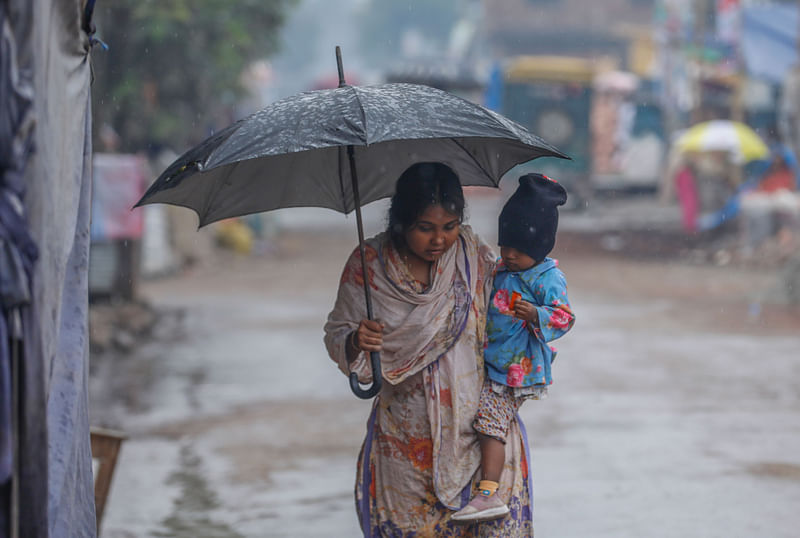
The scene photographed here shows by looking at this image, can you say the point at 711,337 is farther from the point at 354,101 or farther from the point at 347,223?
the point at 347,223

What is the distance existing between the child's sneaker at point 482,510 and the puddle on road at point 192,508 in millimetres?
2352

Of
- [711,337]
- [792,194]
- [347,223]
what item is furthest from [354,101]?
[347,223]

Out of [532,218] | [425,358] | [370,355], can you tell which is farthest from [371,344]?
[532,218]

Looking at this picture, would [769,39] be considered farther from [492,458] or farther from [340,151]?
[492,458]

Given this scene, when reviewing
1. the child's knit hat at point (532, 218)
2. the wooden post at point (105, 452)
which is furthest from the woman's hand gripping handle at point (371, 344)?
the wooden post at point (105, 452)

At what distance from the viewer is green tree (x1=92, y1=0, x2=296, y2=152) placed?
14.9 m

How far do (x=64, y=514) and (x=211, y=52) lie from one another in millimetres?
14928

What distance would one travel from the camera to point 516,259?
130 inches

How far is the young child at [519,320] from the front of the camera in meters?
3.25

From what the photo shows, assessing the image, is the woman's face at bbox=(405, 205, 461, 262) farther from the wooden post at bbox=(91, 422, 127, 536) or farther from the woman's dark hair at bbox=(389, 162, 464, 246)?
the wooden post at bbox=(91, 422, 127, 536)

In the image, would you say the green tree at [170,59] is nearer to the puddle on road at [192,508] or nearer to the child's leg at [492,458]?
the puddle on road at [192,508]

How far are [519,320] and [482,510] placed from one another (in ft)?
1.87

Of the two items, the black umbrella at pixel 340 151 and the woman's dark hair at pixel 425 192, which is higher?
the black umbrella at pixel 340 151

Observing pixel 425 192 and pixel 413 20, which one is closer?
pixel 425 192
